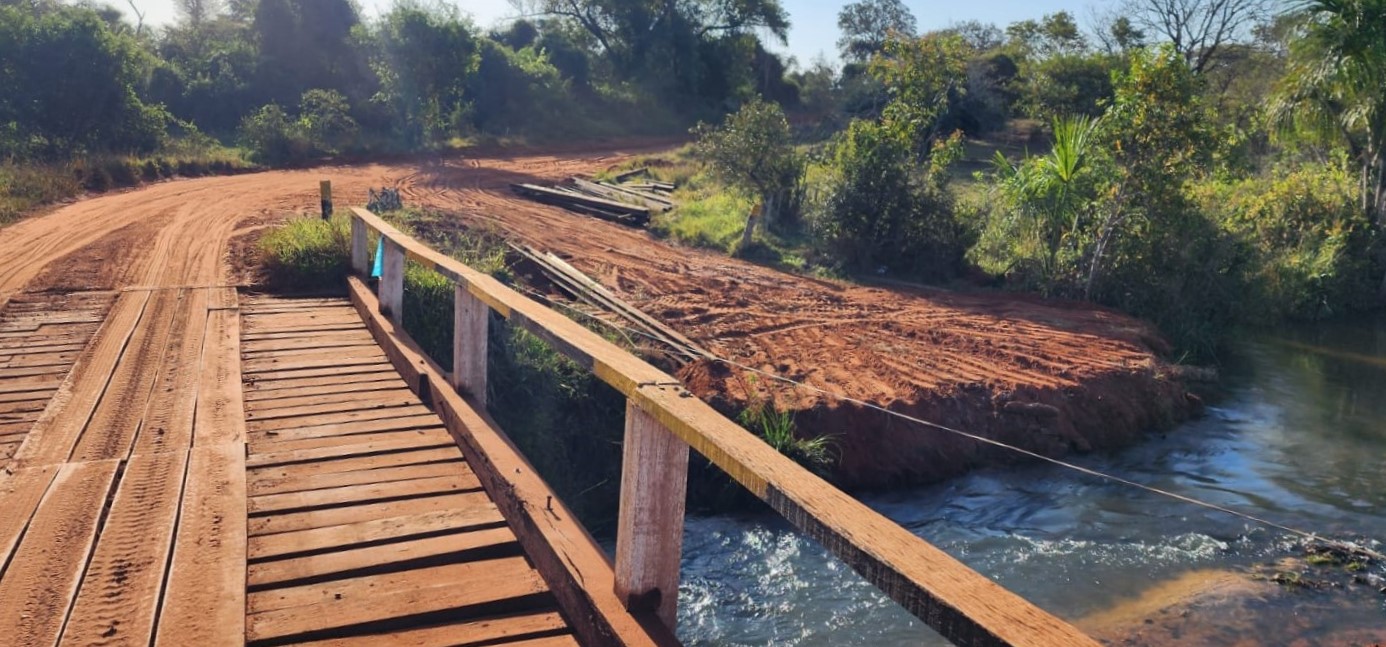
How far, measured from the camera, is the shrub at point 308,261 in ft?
30.2

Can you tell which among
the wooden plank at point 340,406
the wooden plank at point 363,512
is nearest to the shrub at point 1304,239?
the wooden plank at point 340,406

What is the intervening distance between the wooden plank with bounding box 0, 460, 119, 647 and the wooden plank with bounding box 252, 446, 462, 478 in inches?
25.4

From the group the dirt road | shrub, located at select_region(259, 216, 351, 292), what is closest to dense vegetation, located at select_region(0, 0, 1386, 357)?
the dirt road

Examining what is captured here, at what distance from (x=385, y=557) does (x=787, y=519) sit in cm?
164

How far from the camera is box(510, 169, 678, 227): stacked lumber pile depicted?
19453 mm

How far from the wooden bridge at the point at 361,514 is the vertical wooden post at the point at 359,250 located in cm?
284

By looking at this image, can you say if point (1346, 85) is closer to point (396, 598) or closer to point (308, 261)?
point (308, 261)

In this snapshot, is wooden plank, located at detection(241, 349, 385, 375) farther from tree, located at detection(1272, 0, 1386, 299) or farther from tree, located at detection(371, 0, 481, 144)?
tree, located at detection(371, 0, 481, 144)

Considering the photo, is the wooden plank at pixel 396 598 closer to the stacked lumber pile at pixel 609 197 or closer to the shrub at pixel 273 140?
the stacked lumber pile at pixel 609 197

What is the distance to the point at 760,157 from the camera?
59.0 feet

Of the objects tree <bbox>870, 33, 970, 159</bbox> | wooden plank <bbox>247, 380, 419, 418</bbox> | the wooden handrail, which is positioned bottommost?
wooden plank <bbox>247, 380, 419, 418</bbox>

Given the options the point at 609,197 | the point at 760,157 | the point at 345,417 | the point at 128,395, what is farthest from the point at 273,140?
the point at 345,417

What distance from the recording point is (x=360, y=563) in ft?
11.5

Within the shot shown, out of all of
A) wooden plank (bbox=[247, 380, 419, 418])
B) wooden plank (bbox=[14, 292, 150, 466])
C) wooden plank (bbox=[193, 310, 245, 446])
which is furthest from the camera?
wooden plank (bbox=[247, 380, 419, 418])
